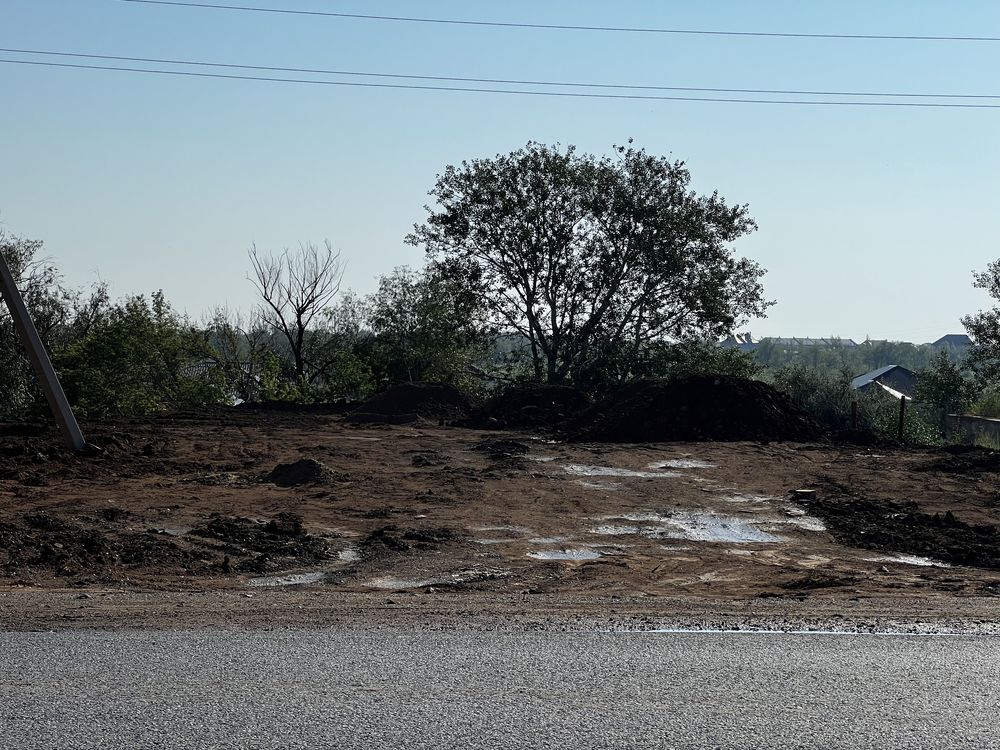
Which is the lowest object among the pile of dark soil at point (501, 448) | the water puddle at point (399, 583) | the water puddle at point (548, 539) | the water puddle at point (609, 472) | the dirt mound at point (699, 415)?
the water puddle at point (399, 583)

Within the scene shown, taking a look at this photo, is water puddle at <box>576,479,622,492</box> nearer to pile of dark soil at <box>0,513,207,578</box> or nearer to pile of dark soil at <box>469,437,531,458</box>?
pile of dark soil at <box>469,437,531,458</box>

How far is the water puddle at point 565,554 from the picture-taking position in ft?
43.1

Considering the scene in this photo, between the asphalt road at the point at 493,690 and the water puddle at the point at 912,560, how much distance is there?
589 cm

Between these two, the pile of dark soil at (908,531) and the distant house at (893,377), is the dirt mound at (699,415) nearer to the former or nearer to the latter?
the pile of dark soil at (908,531)

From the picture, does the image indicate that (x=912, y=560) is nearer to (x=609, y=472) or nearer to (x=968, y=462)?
(x=609, y=472)

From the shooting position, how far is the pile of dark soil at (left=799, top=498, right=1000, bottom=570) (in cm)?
1366

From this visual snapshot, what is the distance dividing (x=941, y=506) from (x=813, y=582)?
763 cm

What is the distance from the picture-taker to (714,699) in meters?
5.78

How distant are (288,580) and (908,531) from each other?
29.3ft

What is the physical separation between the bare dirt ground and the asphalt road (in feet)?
3.01

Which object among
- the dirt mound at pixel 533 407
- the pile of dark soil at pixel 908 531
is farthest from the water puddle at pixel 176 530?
the dirt mound at pixel 533 407

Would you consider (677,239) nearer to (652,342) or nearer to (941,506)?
(652,342)

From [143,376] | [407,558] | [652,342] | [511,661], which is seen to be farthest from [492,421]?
[511,661]

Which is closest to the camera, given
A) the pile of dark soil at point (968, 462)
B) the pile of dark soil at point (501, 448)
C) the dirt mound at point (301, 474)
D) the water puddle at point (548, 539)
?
the water puddle at point (548, 539)
